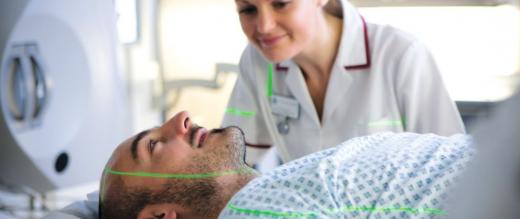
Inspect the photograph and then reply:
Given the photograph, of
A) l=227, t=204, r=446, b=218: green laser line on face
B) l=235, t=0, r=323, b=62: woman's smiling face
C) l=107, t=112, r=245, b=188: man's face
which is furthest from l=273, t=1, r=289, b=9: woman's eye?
l=227, t=204, r=446, b=218: green laser line on face

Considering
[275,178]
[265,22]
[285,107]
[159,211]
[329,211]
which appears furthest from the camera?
[285,107]

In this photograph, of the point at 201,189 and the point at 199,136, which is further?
the point at 199,136

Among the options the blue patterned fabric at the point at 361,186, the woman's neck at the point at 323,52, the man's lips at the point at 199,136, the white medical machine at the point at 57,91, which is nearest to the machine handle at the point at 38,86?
the white medical machine at the point at 57,91

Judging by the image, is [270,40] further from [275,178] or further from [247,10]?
[275,178]

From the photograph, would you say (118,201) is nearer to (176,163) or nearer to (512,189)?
(176,163)

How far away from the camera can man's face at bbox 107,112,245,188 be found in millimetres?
1438

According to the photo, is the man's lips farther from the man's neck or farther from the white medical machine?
the white medical machine

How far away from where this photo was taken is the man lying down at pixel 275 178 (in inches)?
44.3

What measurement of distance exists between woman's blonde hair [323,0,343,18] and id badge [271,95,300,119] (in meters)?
0.32

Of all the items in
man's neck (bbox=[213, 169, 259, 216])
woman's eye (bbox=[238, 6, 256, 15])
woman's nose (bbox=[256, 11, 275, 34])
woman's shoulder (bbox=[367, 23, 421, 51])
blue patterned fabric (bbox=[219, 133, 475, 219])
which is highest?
woman's eye (bbox=[238, 6, 256, 15])

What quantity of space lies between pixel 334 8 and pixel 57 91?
92cm

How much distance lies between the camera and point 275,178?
122 centimetres

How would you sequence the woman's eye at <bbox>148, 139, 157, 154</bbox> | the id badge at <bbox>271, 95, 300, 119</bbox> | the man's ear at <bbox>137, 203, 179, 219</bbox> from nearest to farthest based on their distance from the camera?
the man's ear at <bbox>137, 203, 179, 219</bbox> < the woman's eye at <bbox>148, 139, 157, 154</bbox> < the id badge at <bbox>271, 95, 300, 119</bbox>

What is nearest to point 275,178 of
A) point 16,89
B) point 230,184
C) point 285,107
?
point 230,184
